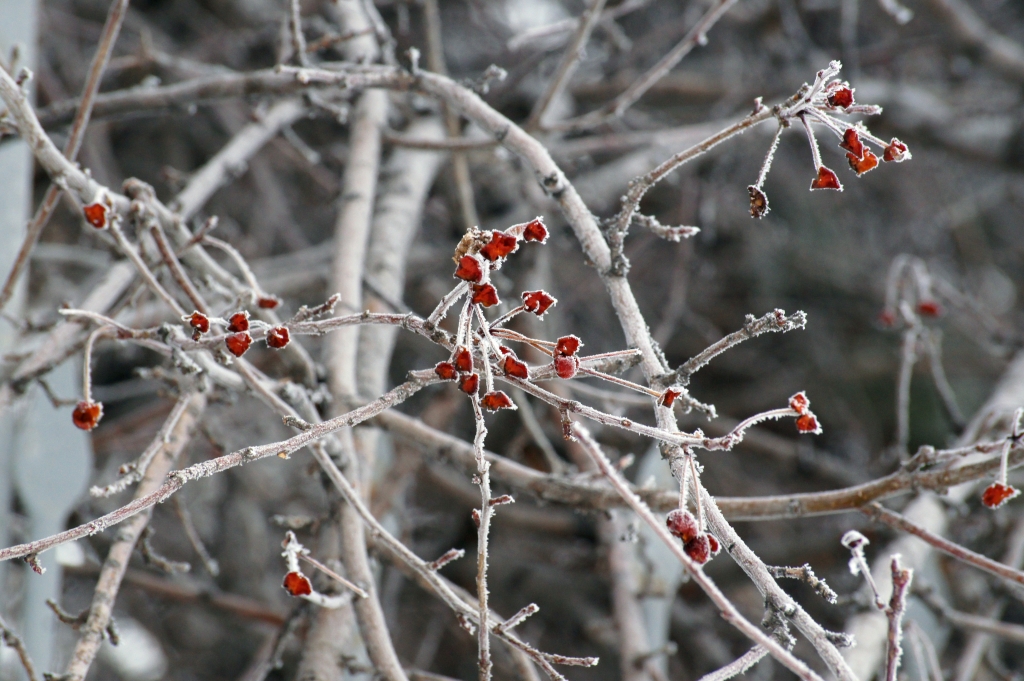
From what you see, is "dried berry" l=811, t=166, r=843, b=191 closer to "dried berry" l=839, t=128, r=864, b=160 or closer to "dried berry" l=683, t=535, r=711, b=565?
"dried berry" l=839, t=128, r=864, b=160

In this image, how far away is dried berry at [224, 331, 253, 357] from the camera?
78 cm

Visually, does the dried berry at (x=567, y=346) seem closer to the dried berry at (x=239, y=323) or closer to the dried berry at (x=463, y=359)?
the dried berry at (x=463, y=359)

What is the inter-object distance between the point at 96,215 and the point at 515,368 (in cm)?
49

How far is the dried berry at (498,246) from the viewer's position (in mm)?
695

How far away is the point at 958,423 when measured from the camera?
155 cm

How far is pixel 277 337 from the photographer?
78cm

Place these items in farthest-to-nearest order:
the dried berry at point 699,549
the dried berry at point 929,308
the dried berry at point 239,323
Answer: the dried berry at point 929,308 < the dried berry at point 239,323 < the dried berry at point 699,549

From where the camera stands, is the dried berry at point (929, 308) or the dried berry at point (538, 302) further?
the dried berry at point (929, 308)

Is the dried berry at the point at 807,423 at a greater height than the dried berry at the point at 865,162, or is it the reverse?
the dried berry at the point at 865,162

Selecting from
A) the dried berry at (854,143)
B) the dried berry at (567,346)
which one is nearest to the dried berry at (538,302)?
the dried berry at (567,346)

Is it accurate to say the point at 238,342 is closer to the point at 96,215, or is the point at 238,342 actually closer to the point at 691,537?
the point at 96,215

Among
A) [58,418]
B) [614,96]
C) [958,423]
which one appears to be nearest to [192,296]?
[58,418]

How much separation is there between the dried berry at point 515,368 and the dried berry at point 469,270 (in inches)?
3.4

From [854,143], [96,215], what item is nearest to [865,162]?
[854,143]
